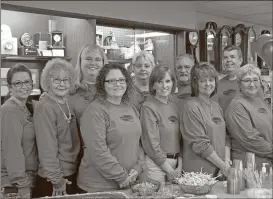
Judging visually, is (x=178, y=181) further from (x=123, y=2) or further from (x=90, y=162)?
(x=123, y=2)

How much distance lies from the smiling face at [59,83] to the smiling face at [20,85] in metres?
0.13

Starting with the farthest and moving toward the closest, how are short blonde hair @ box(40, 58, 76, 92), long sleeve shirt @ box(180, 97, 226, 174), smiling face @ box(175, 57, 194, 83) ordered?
1. smiling face @ box(175, 57, 194, 83)
2. long sleeve shirt @ box(180, 97, 226, 174)
3. short blonde hair @ box(40, 58, 76, 92)

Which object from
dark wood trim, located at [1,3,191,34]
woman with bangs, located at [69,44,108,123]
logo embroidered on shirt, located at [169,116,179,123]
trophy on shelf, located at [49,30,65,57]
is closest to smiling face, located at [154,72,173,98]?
logo embroidered on shirt, located at [169,116,179,123]

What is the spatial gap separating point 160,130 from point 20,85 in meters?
0.85

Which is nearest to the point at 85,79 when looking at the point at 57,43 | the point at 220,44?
the point at 57,43

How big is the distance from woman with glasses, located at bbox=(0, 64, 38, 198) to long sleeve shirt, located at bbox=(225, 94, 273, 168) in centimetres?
131

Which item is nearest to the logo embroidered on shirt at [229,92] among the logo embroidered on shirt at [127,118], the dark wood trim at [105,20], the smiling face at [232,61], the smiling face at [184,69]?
the smiling face at [232,61]

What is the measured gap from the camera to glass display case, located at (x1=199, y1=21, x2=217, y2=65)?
4344 millimetres

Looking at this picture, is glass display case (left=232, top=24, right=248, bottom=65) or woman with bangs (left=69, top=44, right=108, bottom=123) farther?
glass display case (left=232, top=24, right=248, bottom=65)

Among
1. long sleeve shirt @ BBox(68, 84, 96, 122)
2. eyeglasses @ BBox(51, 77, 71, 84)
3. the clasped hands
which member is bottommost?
the clasped hands

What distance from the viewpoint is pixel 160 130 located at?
233cm

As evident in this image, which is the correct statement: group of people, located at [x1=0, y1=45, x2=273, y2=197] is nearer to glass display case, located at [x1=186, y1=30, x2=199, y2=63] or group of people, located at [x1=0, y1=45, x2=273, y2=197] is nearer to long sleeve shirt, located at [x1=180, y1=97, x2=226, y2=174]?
long sleeve shirt, located at [x1=180, y1=97, x2=226, y2=174]

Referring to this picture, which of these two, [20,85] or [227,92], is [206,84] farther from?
[20,85]

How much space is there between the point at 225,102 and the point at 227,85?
13cm
